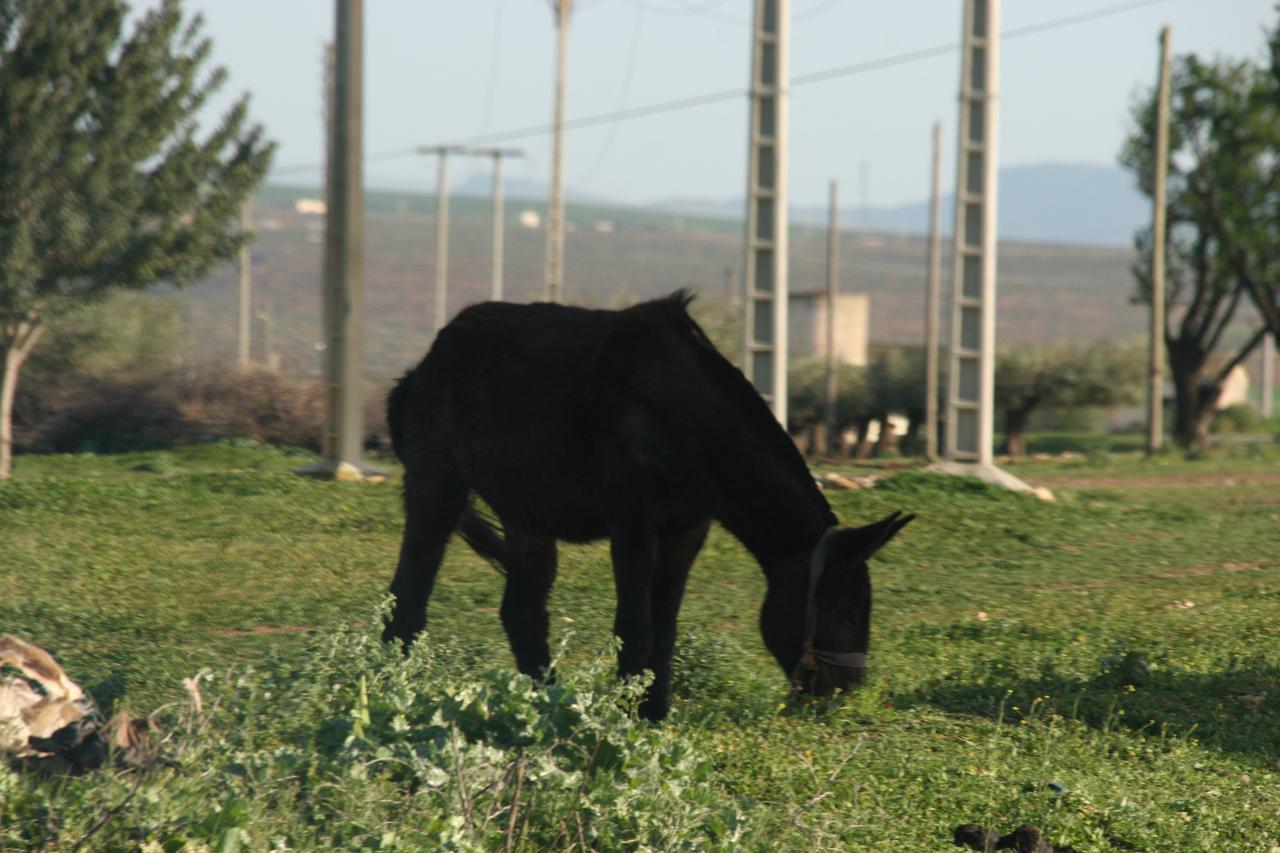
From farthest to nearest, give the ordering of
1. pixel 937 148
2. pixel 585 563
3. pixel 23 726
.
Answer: pixel 937 148
pixel 585 563
pixel 23 726

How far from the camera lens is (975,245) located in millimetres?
19906

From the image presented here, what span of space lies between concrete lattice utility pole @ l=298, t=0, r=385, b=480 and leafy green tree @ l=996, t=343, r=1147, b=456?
24135mm

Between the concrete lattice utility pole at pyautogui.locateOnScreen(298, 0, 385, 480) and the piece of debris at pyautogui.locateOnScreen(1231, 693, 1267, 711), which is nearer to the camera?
the piece of debris at pyautogui.locateOnScreen(1231, 693, 1267, 711)

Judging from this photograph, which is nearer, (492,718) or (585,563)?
(492,718)

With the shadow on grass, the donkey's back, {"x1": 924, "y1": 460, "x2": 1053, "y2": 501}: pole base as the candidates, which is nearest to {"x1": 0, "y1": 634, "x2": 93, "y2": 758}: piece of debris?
the donkey's back

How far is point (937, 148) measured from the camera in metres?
44.8

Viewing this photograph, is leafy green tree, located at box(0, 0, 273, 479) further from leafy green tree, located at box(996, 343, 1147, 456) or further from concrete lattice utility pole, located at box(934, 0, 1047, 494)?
leafy green tree, located at box(996, 343, 1147, 456)

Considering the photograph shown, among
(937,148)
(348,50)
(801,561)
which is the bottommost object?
(801,561)

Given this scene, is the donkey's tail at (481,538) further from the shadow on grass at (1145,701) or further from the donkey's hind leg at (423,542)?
the shadow on grass at (1145,701)

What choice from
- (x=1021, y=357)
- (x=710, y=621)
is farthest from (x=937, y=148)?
(x=710, y=621)

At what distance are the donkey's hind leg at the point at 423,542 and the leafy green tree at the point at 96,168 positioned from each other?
737 inches

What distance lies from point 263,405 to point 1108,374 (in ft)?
75.6

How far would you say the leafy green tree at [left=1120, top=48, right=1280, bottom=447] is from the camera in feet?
122

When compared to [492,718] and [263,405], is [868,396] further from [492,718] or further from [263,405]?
[492,718]
